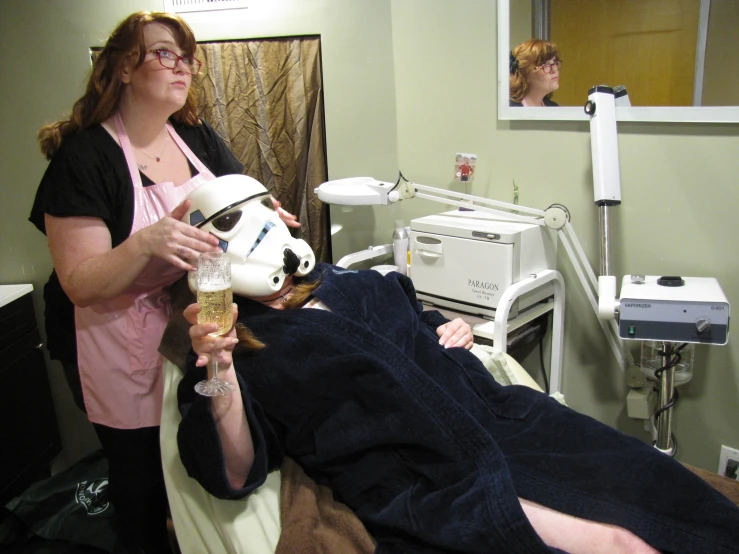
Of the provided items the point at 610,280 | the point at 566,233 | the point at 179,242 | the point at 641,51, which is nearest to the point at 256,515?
the point at 179,242

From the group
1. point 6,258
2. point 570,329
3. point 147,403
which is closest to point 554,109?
point 570,329

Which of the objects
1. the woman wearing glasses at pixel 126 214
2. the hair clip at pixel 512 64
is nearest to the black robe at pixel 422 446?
the woman wearing glasses at pixel 126 214

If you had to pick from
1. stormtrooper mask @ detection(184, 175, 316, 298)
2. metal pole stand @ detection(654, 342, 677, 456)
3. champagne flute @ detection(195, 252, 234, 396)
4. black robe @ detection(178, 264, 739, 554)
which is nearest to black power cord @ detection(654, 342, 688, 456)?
metal pole stand @ detection(654, 342, 677, 456)

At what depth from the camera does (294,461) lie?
1364mm

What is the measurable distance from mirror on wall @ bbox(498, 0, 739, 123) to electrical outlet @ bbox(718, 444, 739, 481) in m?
1.04

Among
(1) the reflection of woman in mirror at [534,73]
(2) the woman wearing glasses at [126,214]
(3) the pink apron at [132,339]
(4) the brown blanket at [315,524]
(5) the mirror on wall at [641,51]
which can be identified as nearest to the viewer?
(4) the brown blanket at [315,524]

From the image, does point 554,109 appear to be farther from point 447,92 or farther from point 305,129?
point 305,129

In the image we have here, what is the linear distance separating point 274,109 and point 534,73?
3.16 feet

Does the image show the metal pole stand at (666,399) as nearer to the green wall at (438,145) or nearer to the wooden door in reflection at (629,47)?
the green wall at (438,145)

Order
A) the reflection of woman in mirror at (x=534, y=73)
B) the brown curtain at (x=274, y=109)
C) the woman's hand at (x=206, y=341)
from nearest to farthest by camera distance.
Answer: the woman's hand at (x=206, y=341), the reflection of woman in mirror at (x=534, y=73), the brown curtain at (x=274, y=109)

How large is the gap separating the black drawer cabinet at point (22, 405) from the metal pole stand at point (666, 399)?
221 cm

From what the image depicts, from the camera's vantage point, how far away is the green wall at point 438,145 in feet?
6.18

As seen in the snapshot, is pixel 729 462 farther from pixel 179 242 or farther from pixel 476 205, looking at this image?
pixel 179 242

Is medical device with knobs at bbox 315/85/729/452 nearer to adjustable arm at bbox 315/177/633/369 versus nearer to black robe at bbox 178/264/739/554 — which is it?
adjustable arm at bbox 315/177/633/369
